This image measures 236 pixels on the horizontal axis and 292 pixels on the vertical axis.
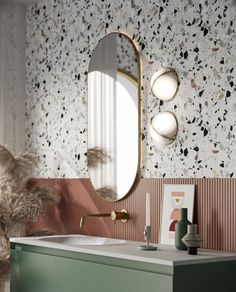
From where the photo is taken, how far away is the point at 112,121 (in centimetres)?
436

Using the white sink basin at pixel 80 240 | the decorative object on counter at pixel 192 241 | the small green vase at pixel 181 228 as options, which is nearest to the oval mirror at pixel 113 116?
the white sink basin at pixel 80 240

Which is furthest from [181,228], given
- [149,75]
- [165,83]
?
[149,75]

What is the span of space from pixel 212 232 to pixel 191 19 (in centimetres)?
123

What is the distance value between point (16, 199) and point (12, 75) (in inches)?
45.7

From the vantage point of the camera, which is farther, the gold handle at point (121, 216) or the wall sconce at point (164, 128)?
the gold handle at point (121, 216)

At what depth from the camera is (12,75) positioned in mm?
5336

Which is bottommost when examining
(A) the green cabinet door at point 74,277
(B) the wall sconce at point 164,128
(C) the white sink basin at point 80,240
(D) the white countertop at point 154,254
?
(A) the green cabinet door at point 74,277

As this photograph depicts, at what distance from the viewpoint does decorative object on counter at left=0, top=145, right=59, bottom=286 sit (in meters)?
4.64

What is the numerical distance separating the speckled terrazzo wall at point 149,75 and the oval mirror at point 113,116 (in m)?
0.08

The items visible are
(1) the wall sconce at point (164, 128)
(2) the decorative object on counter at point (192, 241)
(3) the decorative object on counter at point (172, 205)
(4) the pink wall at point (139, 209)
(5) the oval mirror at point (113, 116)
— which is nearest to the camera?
(2) the decorative object on counter at point (192, 241)

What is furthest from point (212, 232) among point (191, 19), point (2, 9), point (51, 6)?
point (2, 9)

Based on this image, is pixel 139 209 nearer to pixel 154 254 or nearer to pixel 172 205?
pixel 172 205

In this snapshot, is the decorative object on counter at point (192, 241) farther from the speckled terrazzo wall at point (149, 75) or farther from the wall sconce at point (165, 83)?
the wall sconce at point (165, 83)

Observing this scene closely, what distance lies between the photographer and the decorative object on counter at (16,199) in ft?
15.2
